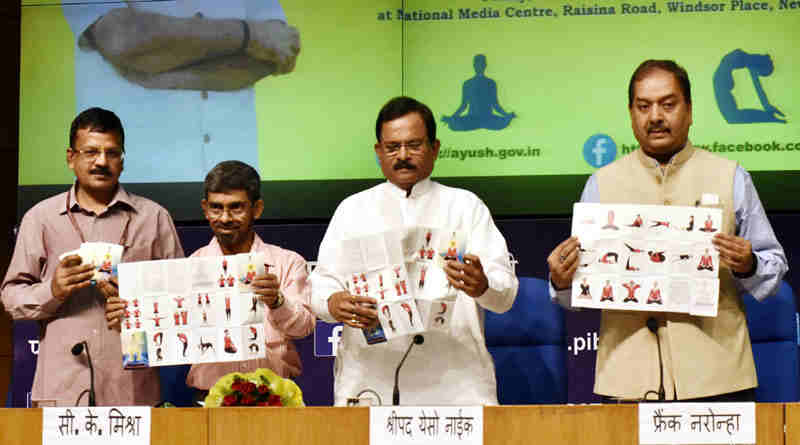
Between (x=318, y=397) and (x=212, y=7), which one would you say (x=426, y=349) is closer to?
(x=318, y=397)

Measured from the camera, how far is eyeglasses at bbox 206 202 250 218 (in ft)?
10.7

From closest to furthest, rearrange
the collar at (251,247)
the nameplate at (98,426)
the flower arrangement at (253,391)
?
the nameplate at (98,426) < the flower arrangement at (253,391) < the collar at (251,247)

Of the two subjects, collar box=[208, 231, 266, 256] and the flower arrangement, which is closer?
the flower arrangement

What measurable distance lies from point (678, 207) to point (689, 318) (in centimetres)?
34

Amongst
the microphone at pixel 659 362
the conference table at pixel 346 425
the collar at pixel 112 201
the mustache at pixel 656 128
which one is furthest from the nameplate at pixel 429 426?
the collar at pixel 112 201

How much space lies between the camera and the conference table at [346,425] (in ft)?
7.17

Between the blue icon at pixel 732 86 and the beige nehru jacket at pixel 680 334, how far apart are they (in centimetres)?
154

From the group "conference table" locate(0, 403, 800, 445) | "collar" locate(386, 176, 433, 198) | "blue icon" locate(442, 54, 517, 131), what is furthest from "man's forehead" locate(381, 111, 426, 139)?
"blue icon" locate(442, 54, 517, 131)

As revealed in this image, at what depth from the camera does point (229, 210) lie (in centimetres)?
328

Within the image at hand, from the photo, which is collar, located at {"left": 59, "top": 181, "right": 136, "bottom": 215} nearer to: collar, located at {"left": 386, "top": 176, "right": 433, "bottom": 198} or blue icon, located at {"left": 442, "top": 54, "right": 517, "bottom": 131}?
collar, located at {"left": 386, "top": 176, "right": 433, "bottom": 198}

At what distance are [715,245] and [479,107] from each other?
188cm

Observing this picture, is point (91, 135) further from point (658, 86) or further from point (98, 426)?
point (658, 86)

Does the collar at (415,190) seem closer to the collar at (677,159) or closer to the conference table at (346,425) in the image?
the collar at (677,159)

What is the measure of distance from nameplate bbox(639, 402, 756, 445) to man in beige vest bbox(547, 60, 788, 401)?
1.80 ft
